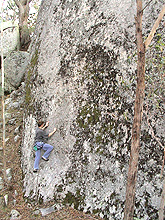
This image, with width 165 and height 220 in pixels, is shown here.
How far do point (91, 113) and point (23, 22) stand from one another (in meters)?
12.0

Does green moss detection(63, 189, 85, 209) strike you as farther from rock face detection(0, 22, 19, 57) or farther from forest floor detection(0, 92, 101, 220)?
rock face detection(0, 22, 19, 57)

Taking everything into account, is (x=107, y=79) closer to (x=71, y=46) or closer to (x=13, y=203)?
(x=71, y=46)

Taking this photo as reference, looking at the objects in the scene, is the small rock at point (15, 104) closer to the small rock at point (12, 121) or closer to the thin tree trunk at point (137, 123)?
the small rock at point (12, 121)

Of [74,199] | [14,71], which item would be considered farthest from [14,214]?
[14,71]

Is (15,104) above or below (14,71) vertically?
below

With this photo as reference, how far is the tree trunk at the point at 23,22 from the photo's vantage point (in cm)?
1597

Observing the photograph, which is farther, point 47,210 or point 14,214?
point 14,214

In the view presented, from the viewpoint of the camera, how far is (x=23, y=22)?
1617 cm

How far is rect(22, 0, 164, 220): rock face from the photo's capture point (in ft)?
20.1

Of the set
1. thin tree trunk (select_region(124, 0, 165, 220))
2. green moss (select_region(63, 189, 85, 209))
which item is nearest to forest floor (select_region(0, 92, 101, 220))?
green moss (select_region(63, 189, 85, 209))

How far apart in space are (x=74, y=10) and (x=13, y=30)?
8.82 meters

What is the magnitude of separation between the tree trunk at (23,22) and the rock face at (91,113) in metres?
7.76

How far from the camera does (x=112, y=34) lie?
7.23 meters

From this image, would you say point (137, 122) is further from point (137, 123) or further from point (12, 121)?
point (12, 121)
